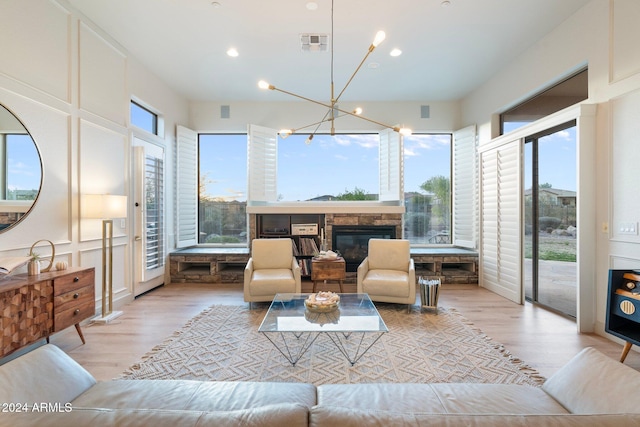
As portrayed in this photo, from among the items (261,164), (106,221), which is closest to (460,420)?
(106,221)

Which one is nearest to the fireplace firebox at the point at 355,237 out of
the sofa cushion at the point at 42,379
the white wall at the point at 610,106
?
the white wall at the point at 610,106

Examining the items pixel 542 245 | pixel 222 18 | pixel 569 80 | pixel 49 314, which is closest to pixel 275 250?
pixel 49 314

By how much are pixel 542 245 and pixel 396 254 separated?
1.95m

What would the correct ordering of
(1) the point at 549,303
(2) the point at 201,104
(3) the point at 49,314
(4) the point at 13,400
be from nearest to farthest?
(4) the point at 13,400
(3) the point at 49,314
(1) the point at 549,303
(2) the point at 201,104

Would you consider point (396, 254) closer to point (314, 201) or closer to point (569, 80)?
point (314, 201)

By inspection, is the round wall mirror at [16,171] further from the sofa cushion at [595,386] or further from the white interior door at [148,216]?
the sofa cushion at [595,386]

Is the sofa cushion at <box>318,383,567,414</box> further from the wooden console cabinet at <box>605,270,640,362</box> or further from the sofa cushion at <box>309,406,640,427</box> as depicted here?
the wooden console cabinet at <box>605,270,640,362</box>

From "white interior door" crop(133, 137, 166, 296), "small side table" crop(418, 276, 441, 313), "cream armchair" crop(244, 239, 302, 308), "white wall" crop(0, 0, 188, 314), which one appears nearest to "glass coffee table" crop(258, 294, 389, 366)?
"cream armchair" crop(244, 239, 302, 308)

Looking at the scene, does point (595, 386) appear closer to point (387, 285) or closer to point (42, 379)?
point (42, 379)

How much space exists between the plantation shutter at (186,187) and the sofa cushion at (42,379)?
4.34 metres

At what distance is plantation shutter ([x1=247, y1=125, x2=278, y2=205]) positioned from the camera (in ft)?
17.8

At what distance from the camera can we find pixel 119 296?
3.98 meters

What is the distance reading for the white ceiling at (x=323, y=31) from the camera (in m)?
3.14

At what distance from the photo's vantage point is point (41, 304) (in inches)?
96.7
